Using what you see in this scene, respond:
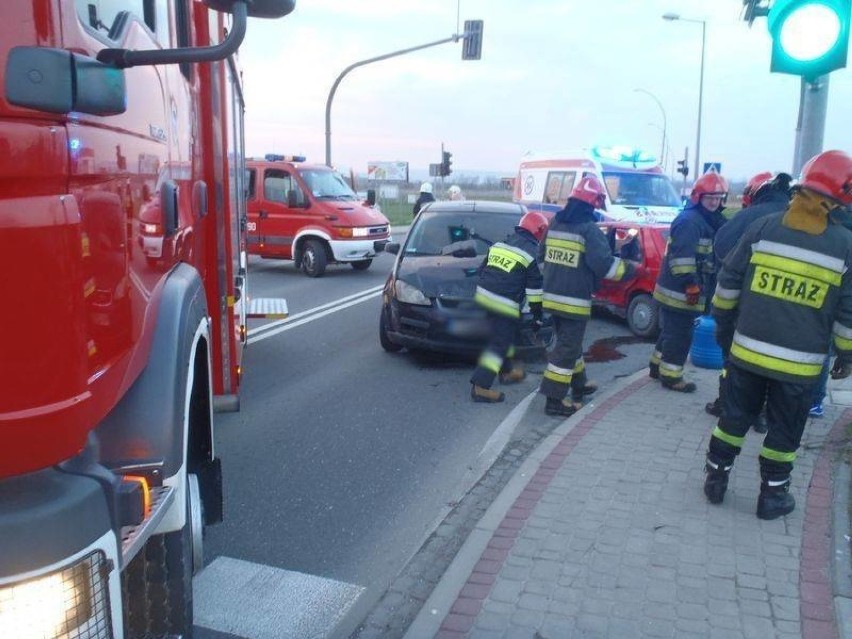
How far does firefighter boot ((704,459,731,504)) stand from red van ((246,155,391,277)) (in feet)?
40.1

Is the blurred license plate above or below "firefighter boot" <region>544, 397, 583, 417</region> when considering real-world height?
above

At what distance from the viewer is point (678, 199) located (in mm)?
17703

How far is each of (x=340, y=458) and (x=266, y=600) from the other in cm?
202

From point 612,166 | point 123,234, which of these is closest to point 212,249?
point 123,234

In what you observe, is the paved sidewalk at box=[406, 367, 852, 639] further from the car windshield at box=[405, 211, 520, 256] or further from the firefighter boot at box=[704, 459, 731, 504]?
the car windshield at box=[405, 211, 520, 256]

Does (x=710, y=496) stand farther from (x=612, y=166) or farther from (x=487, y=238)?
(x=612, y=166)

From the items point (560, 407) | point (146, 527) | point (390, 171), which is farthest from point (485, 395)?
point (390, 171)

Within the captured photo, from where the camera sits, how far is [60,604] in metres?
1.72

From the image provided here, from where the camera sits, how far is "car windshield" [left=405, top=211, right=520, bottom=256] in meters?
9.44

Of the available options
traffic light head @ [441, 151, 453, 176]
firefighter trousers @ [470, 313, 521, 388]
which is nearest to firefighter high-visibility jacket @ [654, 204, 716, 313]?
firefighter trousers @ [470, 313, 521, 388]

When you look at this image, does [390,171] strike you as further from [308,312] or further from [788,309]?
[788,309]

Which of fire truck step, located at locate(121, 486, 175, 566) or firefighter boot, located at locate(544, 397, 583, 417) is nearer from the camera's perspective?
fire truck step, located at locate(121, 486, 175, 566)

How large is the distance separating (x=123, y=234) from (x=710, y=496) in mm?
3817

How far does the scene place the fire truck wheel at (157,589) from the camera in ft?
7.88
